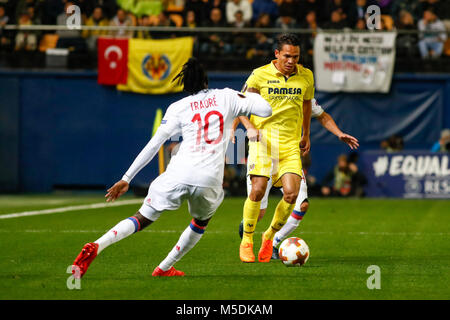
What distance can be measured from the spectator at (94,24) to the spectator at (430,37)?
25.4 feet

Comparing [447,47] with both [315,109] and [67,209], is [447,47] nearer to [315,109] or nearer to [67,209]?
[67,209]

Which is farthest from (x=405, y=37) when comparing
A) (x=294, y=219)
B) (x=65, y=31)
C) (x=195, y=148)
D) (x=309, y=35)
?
(x=195, y=148)

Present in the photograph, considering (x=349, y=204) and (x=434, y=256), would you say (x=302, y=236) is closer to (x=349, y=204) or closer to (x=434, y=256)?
(x=434, y=256)

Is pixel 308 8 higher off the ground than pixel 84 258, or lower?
higher

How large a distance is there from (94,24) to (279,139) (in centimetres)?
1340

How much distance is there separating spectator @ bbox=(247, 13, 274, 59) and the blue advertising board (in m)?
3.41

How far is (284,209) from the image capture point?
374 inches

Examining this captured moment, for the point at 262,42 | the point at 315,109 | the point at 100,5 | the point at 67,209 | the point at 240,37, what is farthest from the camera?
the point at 100,5

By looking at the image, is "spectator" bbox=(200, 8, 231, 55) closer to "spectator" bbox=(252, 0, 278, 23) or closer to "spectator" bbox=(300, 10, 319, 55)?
"spectator" bbox=(252, 0, 278, 23)

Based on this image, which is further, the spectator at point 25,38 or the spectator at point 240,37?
the spectator at point 25,38

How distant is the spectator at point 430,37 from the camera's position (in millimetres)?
21359

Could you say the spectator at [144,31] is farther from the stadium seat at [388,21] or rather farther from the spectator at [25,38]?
the stadium seat at [388,21]

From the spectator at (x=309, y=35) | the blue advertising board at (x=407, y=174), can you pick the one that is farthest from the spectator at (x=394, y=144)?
the spectator at (x=309, y=35)

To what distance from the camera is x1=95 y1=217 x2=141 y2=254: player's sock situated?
7.52m
